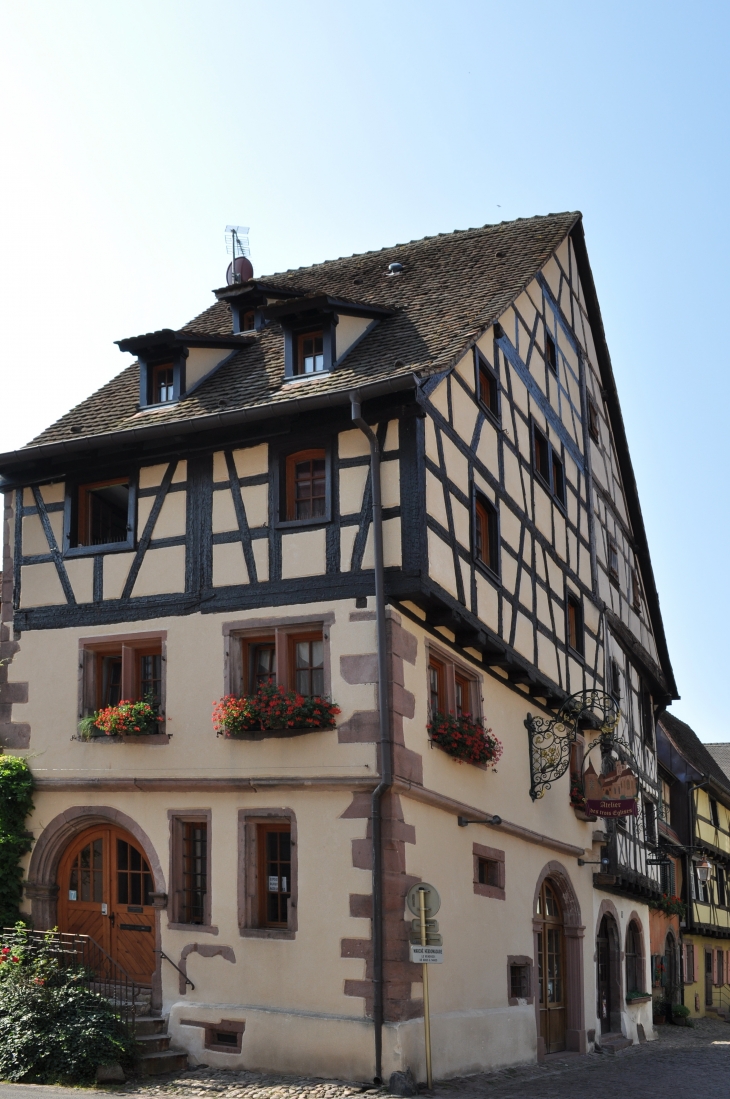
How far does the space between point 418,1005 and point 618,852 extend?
1108 centimetres

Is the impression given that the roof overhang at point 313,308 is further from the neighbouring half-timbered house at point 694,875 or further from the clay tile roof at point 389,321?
the neighbouring half-timbered house at point 694,875

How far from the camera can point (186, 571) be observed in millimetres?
15977

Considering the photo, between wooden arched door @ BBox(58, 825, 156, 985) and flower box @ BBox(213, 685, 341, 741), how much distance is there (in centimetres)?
225

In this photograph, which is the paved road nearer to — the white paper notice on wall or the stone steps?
the stone steps

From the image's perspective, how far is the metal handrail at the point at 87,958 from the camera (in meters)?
14.9

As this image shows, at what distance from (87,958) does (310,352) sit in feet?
26.5

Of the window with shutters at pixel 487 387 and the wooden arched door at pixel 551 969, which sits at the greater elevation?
the window with shutters at pixel 487 387

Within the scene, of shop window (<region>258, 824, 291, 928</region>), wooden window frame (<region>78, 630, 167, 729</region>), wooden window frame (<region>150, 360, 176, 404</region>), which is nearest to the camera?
shop window (<region>258, 824, 291, 928</region>)

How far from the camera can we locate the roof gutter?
1483 cm

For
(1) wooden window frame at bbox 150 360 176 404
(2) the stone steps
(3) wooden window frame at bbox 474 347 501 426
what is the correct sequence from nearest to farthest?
1. (2) the stone steps
2. (1) wooden window frame at bbox 150 360 176 404
3. (3) wooden window frame at bbox 474 347 501 426

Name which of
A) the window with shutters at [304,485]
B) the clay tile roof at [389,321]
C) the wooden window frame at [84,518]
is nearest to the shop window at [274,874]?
the window with shutters at [304,485]

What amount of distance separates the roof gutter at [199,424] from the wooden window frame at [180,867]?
460 cm

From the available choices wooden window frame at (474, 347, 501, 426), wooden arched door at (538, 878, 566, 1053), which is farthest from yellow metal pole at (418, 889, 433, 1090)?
wooden window frame at (474, 347, 501, 426)

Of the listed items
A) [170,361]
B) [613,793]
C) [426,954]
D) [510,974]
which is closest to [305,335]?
[170,361]
